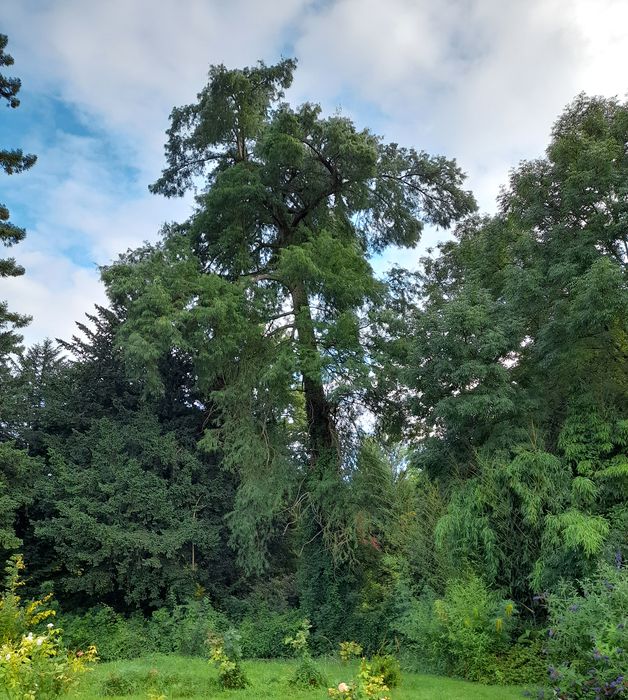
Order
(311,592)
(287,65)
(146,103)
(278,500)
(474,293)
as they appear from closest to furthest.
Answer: (474,293), (146,103), (278,500), (311,592), (287,65)

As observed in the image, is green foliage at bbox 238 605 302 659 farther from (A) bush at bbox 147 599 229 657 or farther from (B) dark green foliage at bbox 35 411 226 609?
(B) dark green foliage at bbox 35 411 226 609

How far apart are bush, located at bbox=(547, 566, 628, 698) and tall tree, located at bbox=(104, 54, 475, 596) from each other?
7.14 meters

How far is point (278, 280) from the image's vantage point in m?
15.5

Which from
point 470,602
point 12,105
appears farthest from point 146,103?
point 470,602

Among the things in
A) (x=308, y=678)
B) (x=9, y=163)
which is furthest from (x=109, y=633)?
(x=9, y=163)

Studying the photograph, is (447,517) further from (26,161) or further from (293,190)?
(26,161)

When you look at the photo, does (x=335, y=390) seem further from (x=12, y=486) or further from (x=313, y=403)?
(x=12, y=486)

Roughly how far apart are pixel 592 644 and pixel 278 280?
39.1 feet

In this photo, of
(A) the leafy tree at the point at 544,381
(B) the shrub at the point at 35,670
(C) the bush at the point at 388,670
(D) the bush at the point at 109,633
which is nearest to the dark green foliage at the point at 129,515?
(D) the bush at the point at 109,633

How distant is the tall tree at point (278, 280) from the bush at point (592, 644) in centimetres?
714

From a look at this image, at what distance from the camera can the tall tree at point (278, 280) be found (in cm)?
1280

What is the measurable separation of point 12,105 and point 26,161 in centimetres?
119

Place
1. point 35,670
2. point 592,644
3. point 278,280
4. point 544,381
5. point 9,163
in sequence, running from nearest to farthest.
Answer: point 35,670 → point 592,644 → point 544,381 → point 9,163 → point 278,280

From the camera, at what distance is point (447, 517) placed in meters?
9.47
